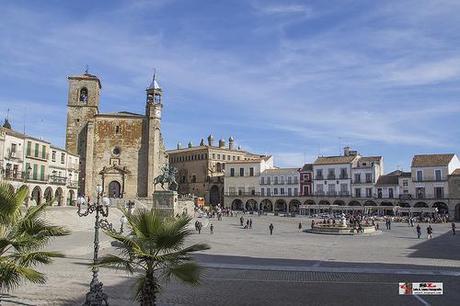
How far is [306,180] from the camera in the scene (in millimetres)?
74375

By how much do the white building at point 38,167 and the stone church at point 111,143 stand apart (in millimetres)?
2055

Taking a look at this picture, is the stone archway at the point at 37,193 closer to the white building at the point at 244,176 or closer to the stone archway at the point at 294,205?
the white building at the point at 244,176

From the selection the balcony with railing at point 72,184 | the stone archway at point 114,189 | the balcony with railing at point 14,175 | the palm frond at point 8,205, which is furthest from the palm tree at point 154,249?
the stone archway at point 114,189

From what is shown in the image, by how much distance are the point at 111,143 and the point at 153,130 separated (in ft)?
Answer: 18.4

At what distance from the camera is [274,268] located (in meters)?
17.5

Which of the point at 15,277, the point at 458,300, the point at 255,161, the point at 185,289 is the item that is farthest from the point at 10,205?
the point at 255,161

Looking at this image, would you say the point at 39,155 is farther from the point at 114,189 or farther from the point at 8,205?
the point at 8,205

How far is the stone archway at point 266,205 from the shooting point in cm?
7919

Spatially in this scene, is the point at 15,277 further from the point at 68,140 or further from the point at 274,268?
the point at 68,140

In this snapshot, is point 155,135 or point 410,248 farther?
point 155,135

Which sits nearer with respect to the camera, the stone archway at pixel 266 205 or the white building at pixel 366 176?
the white building at pixel 366 176

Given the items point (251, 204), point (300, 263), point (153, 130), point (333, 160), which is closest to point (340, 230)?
point (300, 263)

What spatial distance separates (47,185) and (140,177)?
37.8 ft

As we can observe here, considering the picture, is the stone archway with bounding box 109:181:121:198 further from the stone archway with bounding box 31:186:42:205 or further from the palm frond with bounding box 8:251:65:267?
the palm frond with bounding box 8:251:65:267
